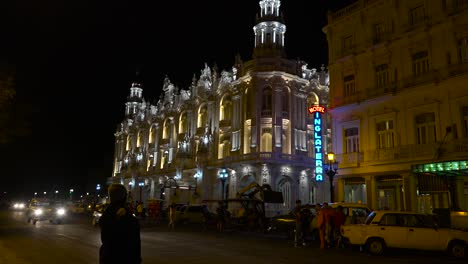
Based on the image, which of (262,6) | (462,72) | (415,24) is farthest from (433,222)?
(262,6)

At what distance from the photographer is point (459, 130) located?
66.0 feet

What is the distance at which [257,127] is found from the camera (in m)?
40.9

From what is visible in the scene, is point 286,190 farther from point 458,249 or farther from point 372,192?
point 458,249

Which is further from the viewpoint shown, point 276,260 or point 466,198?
point 466,198

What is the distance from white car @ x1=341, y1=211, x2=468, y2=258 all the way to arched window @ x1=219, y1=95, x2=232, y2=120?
32.3 m

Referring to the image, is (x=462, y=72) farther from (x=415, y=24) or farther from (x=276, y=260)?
(x=276, y=260)

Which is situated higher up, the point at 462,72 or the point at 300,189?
the point at 462,72

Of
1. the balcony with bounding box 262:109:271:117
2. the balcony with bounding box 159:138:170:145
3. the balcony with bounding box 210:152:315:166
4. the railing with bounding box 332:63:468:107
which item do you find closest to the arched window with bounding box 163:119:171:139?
the balcony with bounding box 159:138:170:145

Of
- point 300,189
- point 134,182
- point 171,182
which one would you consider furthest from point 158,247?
point 134,182

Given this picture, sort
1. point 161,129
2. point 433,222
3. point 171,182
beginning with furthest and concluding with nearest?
point 161,129, point 171,182, point 433,222

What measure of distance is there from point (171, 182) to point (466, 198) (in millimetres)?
38991

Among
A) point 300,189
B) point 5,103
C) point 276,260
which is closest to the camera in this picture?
point 276,260

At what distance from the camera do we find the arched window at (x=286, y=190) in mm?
41094

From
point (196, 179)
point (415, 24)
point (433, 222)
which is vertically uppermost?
point (415, 24)
